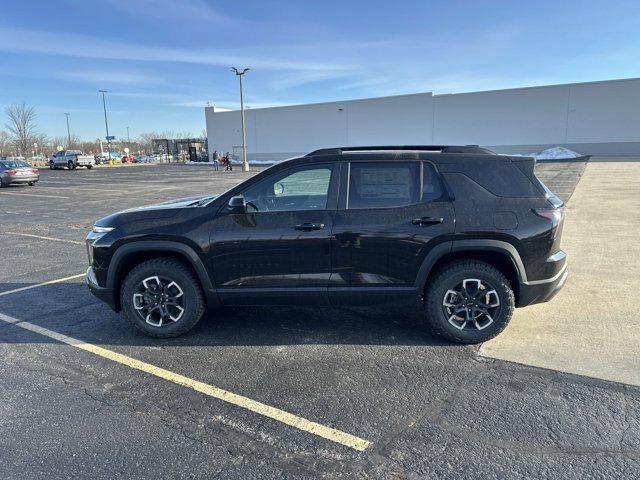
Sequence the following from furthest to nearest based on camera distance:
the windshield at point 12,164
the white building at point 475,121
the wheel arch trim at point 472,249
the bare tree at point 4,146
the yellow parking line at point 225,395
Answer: the bare tree at point 4,146, the white building at point 475,121, the windshield at point 12,164, the wheel arch trim at point 472,249, the yellow parking line at point 225,395

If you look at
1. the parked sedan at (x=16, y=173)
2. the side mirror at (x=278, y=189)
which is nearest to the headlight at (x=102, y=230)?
the side mirror at (x=278, y=189)

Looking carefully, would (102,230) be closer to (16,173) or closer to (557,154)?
(16,173)

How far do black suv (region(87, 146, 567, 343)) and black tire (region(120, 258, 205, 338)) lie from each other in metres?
0.01

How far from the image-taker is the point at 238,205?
13.1 ft

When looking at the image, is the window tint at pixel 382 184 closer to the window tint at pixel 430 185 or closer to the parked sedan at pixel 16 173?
the window tint at pixel 430 185

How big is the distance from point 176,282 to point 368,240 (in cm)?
185

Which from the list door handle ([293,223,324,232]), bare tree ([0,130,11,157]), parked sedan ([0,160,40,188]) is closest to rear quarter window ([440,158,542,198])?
door handle ([293,223,324,232])

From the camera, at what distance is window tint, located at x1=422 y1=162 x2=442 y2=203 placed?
4.05m

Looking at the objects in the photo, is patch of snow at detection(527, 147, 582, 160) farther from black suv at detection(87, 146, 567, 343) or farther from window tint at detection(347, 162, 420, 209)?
window tint at detection(347, 162, 420, 209)

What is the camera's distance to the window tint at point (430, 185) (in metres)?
4.05

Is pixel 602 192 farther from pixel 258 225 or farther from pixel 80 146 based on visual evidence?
pixel 80 146

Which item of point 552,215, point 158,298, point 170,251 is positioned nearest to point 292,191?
point 170,251

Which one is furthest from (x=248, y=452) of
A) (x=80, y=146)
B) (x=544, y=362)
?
(x=80, y=146)

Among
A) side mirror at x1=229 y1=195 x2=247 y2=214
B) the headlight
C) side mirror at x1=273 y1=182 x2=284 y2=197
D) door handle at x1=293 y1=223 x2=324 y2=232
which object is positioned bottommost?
the headlight
